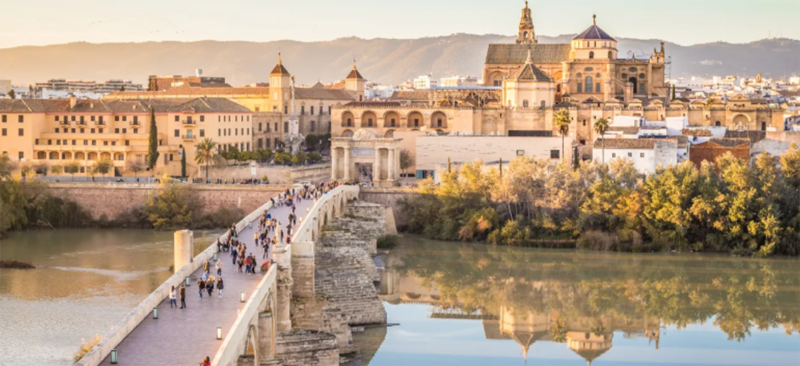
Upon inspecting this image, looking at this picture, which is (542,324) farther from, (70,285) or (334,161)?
(334,161)

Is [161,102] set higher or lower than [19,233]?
higher

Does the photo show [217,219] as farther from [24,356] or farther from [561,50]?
[561,50]

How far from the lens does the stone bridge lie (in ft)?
53.9

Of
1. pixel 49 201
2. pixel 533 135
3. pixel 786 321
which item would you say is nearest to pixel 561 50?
pixel 533 135

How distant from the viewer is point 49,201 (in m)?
45.6

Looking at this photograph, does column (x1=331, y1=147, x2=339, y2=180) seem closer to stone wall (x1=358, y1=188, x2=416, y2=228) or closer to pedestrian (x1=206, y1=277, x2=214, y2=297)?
stone wall (x1=358, y1=188, x2=416, y2=228)

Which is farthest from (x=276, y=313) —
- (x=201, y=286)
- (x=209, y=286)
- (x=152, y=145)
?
(x=152, y=145)

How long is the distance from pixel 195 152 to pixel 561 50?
25.4 meters

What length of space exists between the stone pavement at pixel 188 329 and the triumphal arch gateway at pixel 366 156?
27.4 metres

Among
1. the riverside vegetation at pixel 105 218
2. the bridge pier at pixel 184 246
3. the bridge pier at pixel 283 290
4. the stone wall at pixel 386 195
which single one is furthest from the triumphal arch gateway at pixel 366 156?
the bridge pier at pixel 184 246

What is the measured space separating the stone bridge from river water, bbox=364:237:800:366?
129 centimetres

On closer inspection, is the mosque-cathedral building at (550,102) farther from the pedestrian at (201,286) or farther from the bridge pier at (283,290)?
the pedestrian at (201,286)

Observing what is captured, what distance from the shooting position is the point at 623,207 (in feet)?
134

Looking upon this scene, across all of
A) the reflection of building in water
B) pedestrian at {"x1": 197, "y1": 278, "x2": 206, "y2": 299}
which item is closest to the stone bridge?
pedestrian at {"x1": 197, "y1": 278, "x2": 206, "y2": 299}
